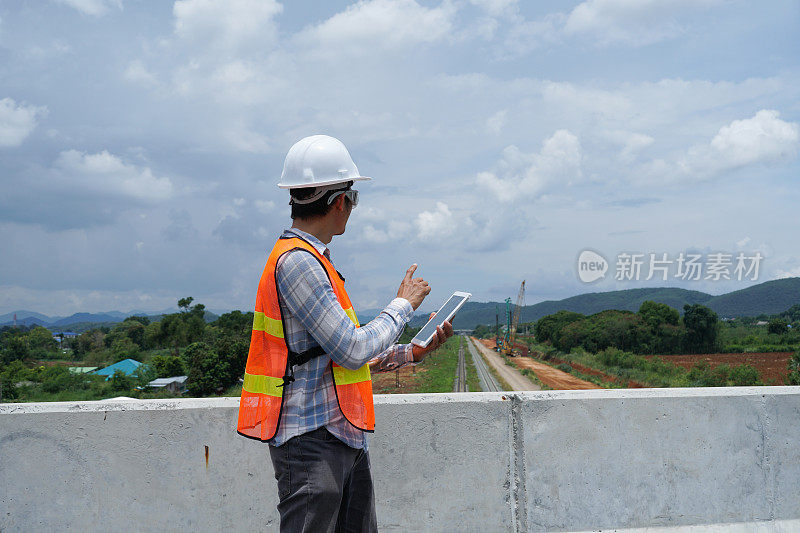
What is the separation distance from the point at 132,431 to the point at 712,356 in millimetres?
72976

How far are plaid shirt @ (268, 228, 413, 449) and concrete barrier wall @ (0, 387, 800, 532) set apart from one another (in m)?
1.58

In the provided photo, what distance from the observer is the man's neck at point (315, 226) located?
187cm

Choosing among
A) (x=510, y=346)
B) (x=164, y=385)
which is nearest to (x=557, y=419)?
(x=164, y=385)

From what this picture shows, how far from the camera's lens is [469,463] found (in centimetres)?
338

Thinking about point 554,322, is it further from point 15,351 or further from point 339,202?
point 339,202

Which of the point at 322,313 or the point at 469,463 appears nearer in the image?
the point at 322,313

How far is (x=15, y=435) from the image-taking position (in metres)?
3.27

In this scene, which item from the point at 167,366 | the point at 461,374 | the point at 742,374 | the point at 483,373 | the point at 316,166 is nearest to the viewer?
the point at 316,166

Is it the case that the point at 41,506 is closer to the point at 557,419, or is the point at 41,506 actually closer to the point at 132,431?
the point at 132,431

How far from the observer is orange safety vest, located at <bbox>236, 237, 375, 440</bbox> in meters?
1.75

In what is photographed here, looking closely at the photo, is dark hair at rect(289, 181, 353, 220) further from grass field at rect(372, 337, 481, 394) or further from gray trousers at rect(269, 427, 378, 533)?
grass field at rect(372, 337, 481, 394)

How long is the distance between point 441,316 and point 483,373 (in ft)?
277

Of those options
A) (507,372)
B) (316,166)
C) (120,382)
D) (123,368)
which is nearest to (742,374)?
(507,372)

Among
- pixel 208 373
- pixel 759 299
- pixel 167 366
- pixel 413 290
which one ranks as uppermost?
pixel 759 299
